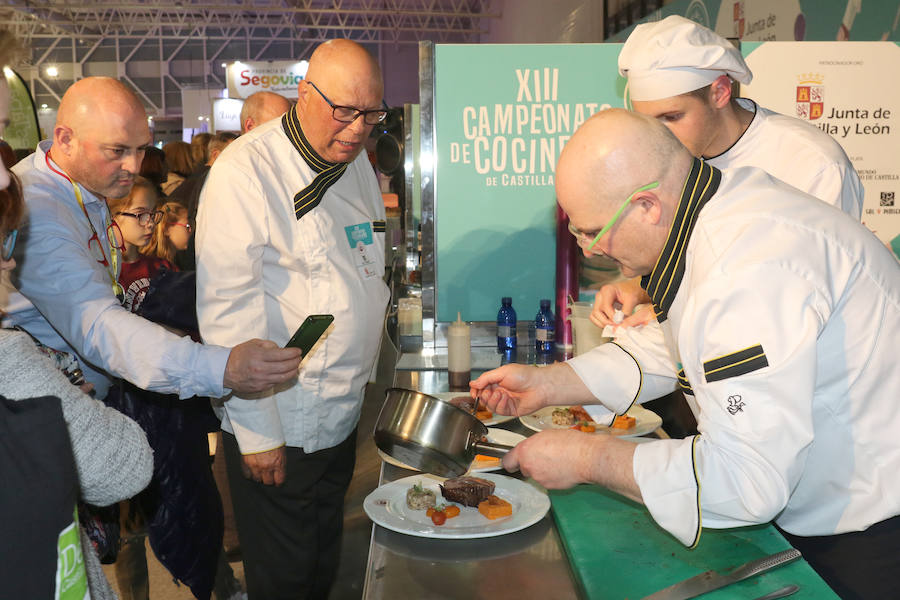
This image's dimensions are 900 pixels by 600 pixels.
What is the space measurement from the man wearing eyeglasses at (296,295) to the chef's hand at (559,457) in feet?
2.94

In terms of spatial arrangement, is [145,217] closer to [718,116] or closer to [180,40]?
[718,116]

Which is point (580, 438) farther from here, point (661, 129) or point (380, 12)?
point (380, 12)

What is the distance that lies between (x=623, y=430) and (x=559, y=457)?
1.96 ft

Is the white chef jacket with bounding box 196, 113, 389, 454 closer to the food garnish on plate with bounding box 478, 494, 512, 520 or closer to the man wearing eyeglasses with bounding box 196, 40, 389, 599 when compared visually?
the man wearing eyeglasses with bounding box 196, 40, 389, 599

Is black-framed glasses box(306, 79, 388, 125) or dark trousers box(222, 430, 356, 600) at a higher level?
black-framed glasses box(306, 79, 388, 125)

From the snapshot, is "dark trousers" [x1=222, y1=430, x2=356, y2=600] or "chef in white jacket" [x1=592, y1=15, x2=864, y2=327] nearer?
"chef in white jacket" [x1=592, y1=15, x2=864, y2=327]

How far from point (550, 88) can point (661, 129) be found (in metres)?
1.61

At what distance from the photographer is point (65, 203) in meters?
2.00

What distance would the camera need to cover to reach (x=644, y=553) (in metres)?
1.28

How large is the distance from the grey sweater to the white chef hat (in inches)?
58.3

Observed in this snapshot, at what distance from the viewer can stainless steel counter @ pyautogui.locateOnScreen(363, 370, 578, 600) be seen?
1.18 meters

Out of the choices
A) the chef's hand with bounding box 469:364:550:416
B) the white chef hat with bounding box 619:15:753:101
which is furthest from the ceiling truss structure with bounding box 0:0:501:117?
the chef's hand with bounding box 469:364:550:416

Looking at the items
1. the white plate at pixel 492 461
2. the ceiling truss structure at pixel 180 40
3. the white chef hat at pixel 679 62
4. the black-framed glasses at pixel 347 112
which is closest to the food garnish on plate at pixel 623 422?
the white plate at pixel 492 461

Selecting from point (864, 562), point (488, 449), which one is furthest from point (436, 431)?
point (864, 562)
